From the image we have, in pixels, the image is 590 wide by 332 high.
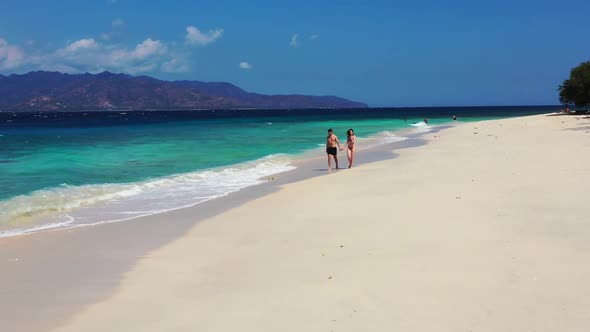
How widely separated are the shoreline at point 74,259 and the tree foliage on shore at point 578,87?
55876 mm

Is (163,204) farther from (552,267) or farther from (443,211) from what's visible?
(552,267)

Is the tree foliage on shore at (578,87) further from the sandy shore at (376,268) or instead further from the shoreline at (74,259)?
the shoreline at (74,259)

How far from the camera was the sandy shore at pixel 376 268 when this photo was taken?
5391mm

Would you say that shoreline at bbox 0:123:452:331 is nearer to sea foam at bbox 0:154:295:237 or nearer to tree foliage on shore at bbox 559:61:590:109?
sea foam at bbox 0:154:295:237

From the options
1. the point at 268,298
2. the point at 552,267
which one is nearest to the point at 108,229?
the point at 268,298

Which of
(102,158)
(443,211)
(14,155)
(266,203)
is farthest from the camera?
(14,155)

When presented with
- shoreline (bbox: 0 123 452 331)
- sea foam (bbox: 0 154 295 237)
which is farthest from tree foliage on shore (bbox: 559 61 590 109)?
shoreline (bbox: 0 123 452 331)

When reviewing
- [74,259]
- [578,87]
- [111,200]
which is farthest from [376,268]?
[578,87]

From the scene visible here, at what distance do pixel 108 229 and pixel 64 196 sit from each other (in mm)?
5088

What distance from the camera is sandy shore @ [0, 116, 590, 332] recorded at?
539cm

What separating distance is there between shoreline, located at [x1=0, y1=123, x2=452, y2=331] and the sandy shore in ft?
0.75

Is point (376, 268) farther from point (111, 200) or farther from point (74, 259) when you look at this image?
point (111, 200)

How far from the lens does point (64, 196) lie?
47.7ft

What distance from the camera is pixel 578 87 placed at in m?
57.8
